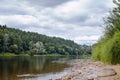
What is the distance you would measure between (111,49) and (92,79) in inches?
653

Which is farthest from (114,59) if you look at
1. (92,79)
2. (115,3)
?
(92,79)

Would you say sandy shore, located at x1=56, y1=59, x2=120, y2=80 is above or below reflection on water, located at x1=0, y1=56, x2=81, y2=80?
above

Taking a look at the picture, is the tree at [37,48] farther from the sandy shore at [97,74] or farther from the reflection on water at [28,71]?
the sandy shore at [97,74]

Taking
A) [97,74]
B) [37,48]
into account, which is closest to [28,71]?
[97,74]

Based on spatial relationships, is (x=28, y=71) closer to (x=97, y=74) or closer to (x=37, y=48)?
(x=97, y=74)

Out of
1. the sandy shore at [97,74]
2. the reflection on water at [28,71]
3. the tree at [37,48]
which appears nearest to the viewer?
the sandy shore at [97,74]

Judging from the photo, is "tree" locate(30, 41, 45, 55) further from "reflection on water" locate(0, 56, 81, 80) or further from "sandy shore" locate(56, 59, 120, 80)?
"sandy shore" locate(56, 59, 120, 80)

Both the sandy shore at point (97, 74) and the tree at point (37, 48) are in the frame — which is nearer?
the sandy shore at point (97, 74)

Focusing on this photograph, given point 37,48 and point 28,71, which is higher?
point 37,48

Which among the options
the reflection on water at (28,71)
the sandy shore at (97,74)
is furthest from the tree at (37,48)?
the sandy shore at (97,74)

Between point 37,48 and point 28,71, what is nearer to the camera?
point 28,71

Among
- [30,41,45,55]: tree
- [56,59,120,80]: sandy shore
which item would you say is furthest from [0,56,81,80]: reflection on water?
[30,41,45,55]: tree

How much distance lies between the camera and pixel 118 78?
22.7m

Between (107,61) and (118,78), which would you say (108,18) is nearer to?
(107,61)
